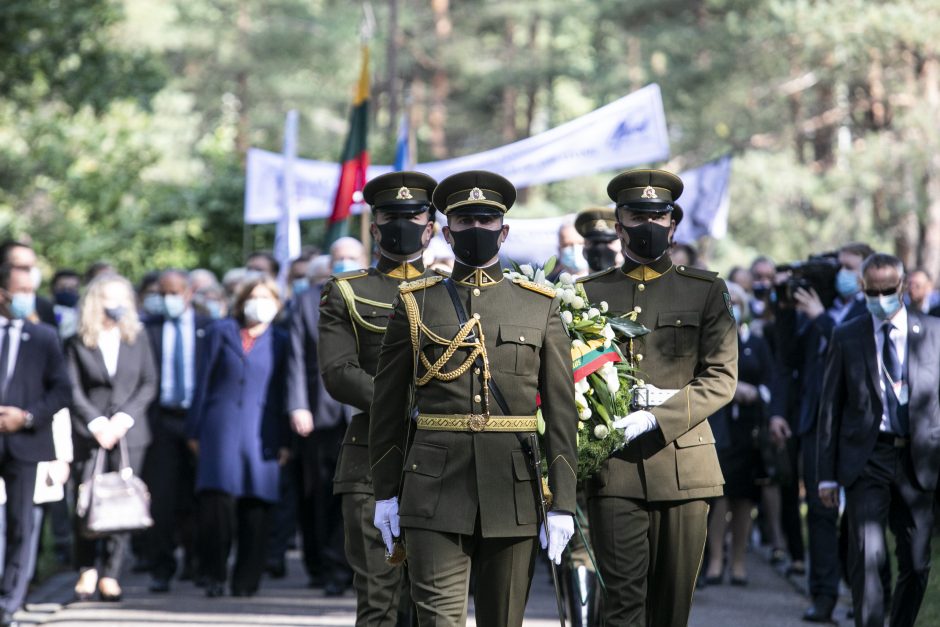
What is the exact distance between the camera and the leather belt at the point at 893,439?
8.86m

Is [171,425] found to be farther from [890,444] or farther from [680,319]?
[680,319]

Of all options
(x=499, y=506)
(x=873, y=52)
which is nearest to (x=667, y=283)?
(x=499, y=506)

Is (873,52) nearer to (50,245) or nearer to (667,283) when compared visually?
(50,245)

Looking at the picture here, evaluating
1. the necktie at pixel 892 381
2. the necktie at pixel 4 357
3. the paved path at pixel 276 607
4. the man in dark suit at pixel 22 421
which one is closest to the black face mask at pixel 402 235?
the necktie at pixel 892 381

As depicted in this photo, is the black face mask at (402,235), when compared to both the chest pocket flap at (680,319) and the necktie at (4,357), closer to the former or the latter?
the chest pocket flap at (680,319)

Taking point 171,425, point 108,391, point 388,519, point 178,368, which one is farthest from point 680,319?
point 178,368

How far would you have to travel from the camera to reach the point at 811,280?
11820 millimetres

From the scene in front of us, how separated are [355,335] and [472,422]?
77.8 inches

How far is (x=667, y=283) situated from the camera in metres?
7.48

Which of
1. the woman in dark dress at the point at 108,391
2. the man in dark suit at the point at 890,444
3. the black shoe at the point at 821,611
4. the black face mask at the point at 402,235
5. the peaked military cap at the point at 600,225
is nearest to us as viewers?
the black face mask at the point at 402,235

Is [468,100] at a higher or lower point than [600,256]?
higher

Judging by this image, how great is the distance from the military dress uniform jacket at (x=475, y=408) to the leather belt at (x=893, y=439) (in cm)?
317

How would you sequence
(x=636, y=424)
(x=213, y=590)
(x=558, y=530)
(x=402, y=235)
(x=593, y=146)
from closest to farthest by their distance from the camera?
1. (x=558, y=530)
2. (x=636, y=424)
3. (x=402, y=235)
4. (x=213, y=590)
5. (x=593, y=146)

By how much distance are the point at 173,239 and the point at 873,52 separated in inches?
508
